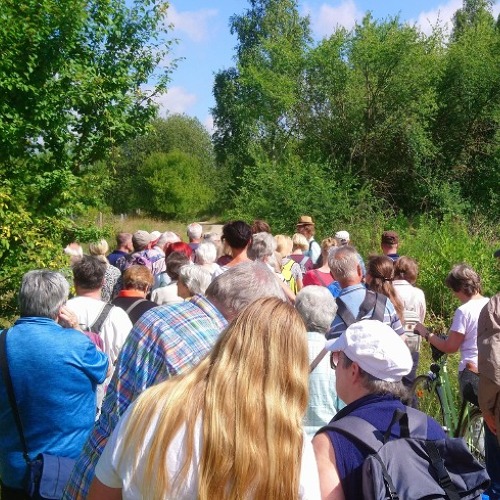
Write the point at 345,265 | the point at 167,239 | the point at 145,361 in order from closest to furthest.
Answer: the point at 145,361
the point at 345,265
the point at 167,239

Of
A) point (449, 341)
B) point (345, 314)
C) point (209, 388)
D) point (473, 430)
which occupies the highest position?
point (209, 388)

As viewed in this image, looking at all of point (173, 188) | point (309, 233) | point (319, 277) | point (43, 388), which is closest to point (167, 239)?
point (309, 233)

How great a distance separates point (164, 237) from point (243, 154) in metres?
28.9

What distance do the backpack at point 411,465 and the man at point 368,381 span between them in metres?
0.04

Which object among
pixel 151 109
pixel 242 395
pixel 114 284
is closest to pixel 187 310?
pixel 242 395

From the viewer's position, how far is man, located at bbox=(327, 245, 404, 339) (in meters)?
4.90

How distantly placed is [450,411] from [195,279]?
257cm

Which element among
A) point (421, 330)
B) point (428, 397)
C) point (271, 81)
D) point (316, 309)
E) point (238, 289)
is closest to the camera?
point (238, 289)

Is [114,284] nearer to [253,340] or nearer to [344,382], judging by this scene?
[344,382]

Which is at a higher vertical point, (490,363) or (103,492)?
(103,492)

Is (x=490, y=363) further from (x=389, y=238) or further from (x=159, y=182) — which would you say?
(x=159, y=182)

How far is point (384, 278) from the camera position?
5.62 meters

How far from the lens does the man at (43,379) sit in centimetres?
336

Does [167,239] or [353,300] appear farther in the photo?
[167,239]
